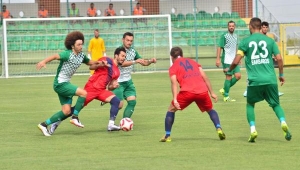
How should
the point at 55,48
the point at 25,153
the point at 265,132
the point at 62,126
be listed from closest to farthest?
1. the point at 25,153
2. the point at 265,132
3. the point at 62,126
4. the point at 55,48

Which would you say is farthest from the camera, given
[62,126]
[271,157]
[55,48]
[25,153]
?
[55,48]

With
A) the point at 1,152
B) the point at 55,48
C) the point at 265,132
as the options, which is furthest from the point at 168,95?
the point at 55,48

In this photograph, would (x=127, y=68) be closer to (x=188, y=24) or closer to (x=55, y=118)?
(x=55, y=118)

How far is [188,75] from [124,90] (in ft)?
9.71

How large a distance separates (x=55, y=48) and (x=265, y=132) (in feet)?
72.7

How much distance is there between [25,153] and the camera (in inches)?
449

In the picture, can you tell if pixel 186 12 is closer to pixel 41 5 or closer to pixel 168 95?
pixel 41 5

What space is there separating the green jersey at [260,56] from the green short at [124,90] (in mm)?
3308

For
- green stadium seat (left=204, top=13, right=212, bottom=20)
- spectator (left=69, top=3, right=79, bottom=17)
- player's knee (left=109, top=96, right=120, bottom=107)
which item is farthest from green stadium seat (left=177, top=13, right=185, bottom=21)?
player's knee (left=109, top=96, right=120, bottom=107)

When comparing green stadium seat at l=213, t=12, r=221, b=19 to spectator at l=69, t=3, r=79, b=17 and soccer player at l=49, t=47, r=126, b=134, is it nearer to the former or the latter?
spectator at l=69, t=3, r=79, b=17

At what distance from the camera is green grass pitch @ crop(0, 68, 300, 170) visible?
33.5 ft

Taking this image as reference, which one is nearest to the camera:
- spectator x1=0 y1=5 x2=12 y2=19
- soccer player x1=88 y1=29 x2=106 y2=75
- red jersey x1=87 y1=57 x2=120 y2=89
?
red jersey x1=87 y1=57 x2=120 y2=89

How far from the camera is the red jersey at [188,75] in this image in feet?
39.7

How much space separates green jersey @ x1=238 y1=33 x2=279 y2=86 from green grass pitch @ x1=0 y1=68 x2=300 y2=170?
3.08ft
